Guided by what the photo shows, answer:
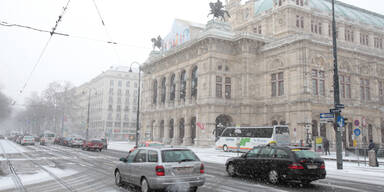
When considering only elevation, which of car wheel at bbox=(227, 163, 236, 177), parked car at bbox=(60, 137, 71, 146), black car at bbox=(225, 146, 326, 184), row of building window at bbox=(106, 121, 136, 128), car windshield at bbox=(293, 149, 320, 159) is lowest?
parked car at bbox=(60, 137, 71, 146)

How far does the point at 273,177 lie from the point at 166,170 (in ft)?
16.8

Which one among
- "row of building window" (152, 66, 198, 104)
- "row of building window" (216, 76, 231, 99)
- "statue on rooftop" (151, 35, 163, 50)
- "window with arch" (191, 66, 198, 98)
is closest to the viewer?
"row of building window" (216, 76, 231, 99)

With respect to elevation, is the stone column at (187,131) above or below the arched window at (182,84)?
below

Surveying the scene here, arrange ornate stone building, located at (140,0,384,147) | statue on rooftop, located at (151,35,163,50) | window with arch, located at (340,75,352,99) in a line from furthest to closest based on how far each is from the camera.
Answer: statue on rooftop, located at (151,35,163,50)
window with arch, located at (340,75,352,99)
ornate stone building, located at (140,0,384,147)

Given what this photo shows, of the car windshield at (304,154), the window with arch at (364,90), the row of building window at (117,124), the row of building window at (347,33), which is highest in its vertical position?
the row of building window at (347,33)

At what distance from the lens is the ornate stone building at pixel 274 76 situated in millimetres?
40250

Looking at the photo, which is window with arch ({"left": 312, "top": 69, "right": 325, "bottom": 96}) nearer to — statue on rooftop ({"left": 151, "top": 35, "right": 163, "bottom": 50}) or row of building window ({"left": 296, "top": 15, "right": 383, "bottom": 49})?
row of building window ({"left": 296, "top": 15, "right": 383, "bottom": 49})

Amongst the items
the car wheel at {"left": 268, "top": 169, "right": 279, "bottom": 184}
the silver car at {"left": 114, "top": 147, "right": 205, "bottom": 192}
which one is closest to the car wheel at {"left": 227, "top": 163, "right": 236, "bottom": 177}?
the car wheel at {"left": 268, "top": 169, "right": 279, "bottom": 184}

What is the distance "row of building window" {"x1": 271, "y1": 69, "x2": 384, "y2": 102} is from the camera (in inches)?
1614

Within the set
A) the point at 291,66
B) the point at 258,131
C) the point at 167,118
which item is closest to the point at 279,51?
the point at 291,66

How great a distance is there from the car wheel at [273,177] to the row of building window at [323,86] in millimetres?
30848

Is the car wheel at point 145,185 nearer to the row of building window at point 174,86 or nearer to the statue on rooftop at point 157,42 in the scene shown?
the row of building window at point 174,86

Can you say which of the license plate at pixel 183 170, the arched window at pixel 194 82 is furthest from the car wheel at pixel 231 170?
the arched window at pixel 194 82

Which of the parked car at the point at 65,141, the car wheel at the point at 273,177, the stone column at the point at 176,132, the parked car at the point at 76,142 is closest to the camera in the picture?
the car wheel at the point at 273,177
